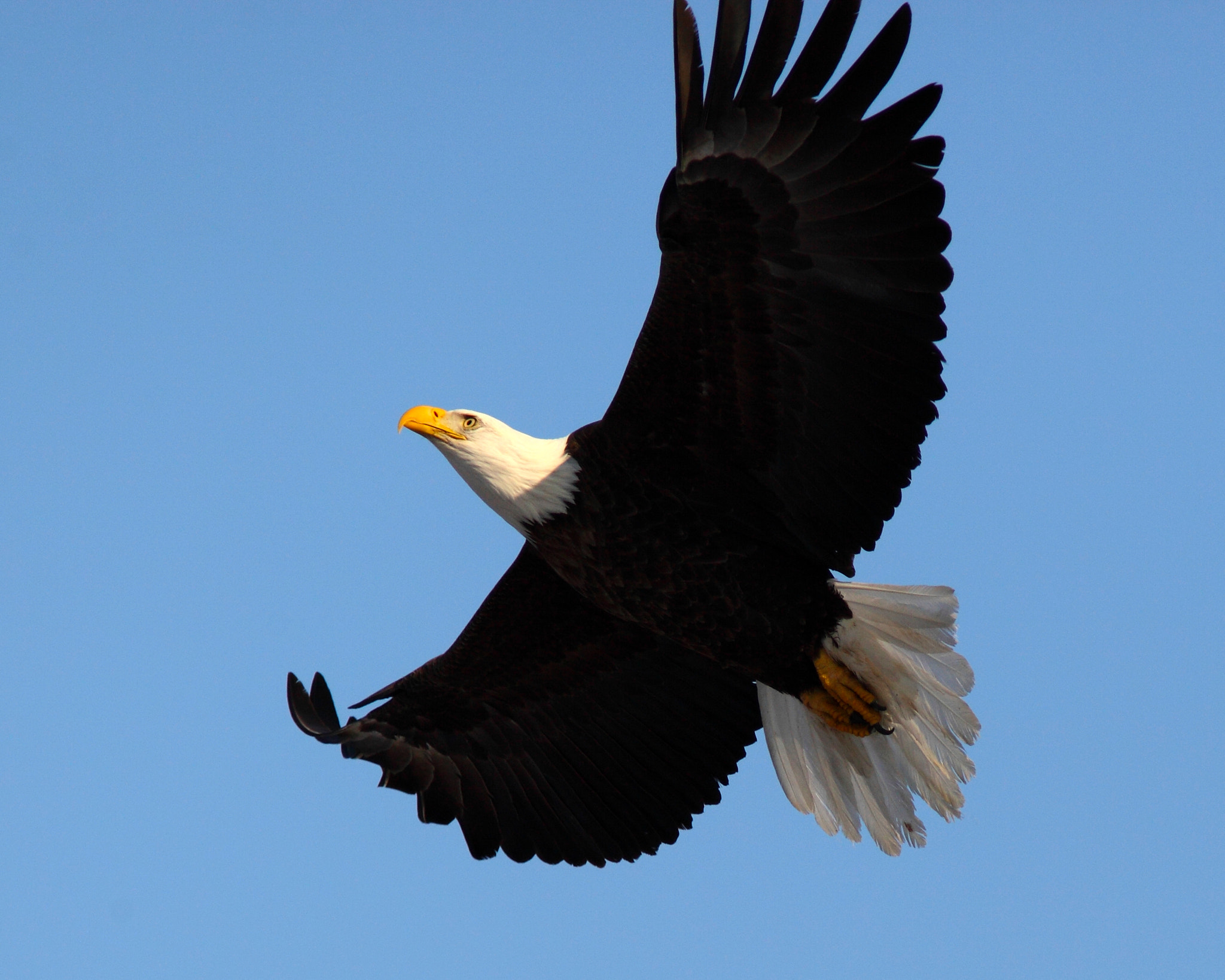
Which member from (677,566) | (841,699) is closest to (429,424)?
(677,566)

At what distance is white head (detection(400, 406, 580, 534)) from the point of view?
5465 millimetres

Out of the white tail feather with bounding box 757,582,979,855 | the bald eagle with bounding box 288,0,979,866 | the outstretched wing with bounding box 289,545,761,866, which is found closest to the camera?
the bald eagle with bounding box 288,0,979,866

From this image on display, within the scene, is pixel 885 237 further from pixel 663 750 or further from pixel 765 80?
pixel 663 750

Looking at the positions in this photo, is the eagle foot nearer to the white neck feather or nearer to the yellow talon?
the yellow talon

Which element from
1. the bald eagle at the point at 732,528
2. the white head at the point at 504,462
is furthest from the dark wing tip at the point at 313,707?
the white head at the point at 504,462

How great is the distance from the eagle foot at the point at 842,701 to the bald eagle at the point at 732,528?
2 cm

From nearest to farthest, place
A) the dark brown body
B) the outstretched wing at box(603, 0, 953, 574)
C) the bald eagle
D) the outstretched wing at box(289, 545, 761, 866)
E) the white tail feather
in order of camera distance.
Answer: the outstretched wing at box(603, 0, 953, 574) < the bald eagle < the dark brown body < the white tail feather < the outstretched wing at box(289, 545, 761, 866)

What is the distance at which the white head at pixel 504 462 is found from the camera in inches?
215

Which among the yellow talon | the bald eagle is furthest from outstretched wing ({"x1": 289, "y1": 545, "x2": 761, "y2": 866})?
the yellow talon

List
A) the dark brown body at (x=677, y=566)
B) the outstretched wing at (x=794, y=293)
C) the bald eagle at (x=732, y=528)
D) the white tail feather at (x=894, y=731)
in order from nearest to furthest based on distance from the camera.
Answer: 1. the outstretched wing at (x=794, y=293)
2. the bald eagle at (x=732, y=528)
3. the dark brown body at (x=677, y=566)
4. the white tail feather at (x=894, y=731)

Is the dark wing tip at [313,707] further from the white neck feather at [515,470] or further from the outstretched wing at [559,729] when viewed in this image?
the white neck feather at [515,470]

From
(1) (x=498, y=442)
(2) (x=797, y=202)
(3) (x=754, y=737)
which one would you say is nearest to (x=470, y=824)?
(3) (x=754, y=737)

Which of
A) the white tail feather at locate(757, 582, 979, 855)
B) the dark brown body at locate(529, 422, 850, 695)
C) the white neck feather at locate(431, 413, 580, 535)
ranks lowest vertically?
the white tail feather at locate(757, 582, 979, 855)

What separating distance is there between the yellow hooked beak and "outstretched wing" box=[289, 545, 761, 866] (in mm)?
776
